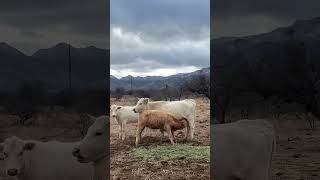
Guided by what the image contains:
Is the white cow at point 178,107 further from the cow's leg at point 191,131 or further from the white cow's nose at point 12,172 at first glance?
the white cow's nose at point 12,172

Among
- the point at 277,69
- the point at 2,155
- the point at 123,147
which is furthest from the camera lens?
the point at 123,147

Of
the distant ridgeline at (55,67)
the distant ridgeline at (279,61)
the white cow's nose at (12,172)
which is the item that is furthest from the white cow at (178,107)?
the white cow's nose at (12,172)

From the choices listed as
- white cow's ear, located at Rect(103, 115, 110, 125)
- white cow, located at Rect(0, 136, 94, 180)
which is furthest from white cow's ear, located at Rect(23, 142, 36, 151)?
white cow's ear, located at Rect(103, 115, 110, 125)

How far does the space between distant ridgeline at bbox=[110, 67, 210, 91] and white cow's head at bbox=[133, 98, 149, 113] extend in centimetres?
32

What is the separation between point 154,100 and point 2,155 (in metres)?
4.05

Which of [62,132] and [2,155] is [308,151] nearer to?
[62,132]

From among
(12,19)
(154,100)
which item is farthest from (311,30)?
(154,100)

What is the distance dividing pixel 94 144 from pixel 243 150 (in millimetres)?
1092

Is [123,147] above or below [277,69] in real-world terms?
below

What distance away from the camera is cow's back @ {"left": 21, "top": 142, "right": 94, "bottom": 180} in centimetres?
344

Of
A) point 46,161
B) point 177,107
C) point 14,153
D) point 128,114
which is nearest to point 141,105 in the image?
point 128,114

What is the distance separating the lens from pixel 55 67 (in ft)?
11.8

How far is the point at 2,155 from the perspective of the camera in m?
3.29

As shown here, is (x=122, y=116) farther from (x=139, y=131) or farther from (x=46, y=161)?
(x=46, y=161)
